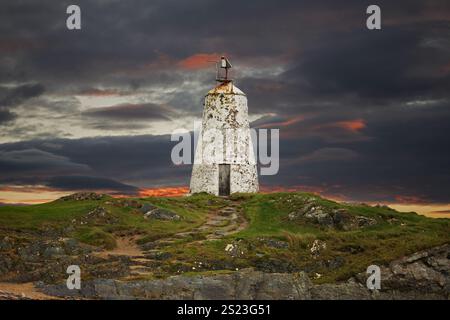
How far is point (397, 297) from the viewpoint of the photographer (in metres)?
29.0

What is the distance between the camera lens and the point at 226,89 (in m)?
59.1

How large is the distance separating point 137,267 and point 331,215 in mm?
17718

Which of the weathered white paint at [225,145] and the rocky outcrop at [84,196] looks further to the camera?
the weathered white paint at [225,145]

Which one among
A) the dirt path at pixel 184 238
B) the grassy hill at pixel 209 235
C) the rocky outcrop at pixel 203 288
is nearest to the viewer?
the rocky outcrop at pixel 203 288

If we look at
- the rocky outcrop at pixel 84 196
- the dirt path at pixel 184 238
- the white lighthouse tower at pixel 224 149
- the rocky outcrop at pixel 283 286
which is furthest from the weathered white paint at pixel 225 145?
the rocky outcrop at pixel 283 286

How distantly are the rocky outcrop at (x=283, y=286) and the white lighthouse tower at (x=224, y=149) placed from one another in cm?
2782

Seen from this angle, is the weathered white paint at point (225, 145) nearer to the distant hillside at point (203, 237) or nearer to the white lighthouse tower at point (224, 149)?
the white lighthouse tower at point (224, 149)

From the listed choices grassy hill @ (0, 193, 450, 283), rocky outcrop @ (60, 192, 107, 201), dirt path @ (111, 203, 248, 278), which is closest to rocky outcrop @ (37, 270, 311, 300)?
grassy hill @ (0, 193, 450, 283)

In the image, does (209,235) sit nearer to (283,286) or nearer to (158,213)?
(158,213)

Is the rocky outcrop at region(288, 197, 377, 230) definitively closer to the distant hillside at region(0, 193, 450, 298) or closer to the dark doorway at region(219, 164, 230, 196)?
the distant hillside at region(0, 193, 450, 298)

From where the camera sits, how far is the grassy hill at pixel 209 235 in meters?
33.0

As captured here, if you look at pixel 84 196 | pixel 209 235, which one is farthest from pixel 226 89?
pixel 209 235

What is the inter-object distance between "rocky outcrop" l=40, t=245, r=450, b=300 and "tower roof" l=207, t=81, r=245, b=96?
103 ft
